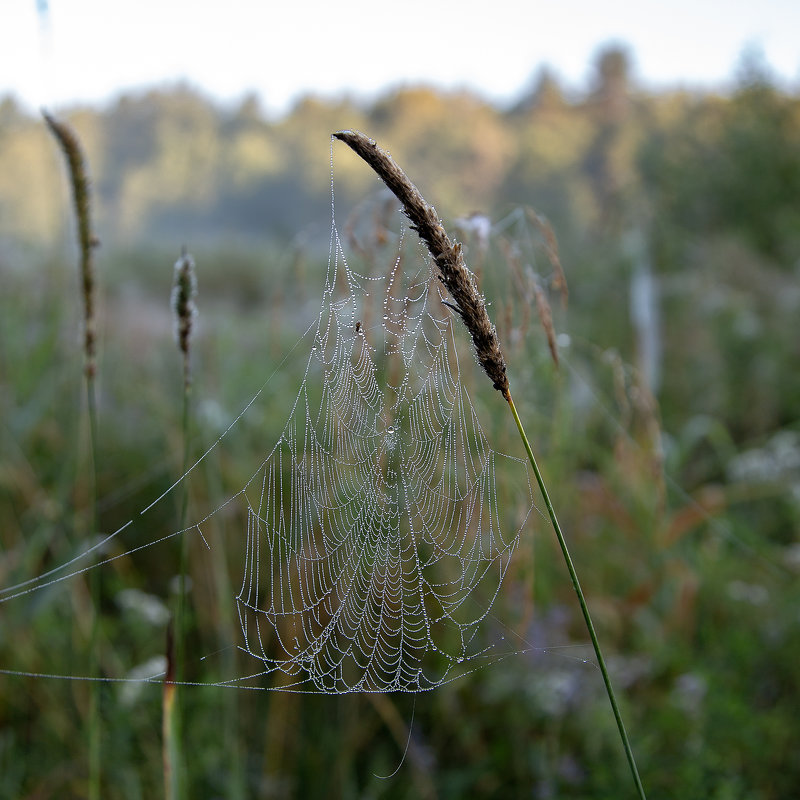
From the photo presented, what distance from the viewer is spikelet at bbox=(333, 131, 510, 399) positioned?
2.37 ft

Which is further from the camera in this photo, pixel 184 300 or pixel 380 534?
pixel 380 534

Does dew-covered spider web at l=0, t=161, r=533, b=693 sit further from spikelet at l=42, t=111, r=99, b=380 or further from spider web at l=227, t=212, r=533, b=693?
spikelet at l=42, t=111, r=99, b=380

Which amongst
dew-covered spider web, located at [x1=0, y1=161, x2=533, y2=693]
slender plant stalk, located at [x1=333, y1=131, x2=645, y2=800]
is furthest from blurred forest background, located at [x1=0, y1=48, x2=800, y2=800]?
slender plant stalk, located at [x1=333, y1=131, x2=645, y2=800]

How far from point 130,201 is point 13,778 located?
23264 mm

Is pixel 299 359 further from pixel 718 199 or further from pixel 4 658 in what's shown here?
pixel 718 199

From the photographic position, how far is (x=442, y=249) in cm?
74

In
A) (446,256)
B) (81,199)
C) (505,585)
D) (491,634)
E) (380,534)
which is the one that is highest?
(81,199)

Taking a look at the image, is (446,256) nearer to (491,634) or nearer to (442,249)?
(442,249)

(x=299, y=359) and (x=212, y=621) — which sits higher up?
Answer: (x=299, y=359)

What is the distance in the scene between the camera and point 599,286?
9.46 m

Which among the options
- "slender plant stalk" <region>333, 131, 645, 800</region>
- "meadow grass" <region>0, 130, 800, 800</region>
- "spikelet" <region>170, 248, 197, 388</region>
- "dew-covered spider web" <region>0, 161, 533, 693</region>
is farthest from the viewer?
"meadow grass" <region>0, 130, 800, 800</region>

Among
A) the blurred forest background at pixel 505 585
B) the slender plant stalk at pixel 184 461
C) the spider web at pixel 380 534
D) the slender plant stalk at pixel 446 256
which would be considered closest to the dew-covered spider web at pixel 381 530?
the spider web at pixel 380 534

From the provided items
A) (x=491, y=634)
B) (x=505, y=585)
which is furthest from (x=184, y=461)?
(x=491, y=634)

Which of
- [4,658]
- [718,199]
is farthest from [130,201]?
[4,658]
